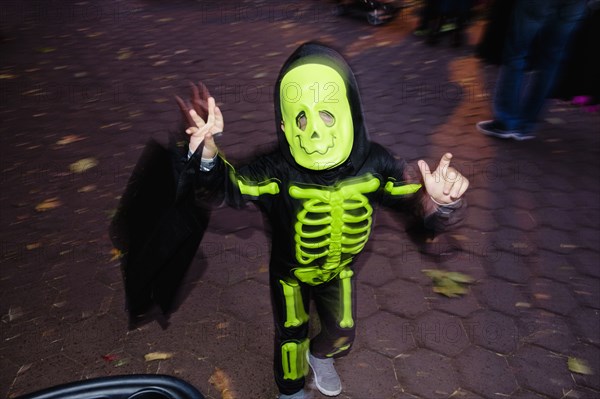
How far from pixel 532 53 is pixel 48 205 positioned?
497cm

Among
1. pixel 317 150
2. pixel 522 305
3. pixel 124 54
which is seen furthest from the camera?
pixel 124 54

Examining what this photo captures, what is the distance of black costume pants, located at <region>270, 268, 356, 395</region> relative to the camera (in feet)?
7.14

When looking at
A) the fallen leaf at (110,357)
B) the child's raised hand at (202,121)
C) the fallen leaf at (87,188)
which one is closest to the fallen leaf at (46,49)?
the fallen leaf at (87,188)

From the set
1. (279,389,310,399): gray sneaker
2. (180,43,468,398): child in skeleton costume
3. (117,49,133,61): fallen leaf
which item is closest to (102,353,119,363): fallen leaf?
(279,389,310,399): gray sneaker

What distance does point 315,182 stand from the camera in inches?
75.5

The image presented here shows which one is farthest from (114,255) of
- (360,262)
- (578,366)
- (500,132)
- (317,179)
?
(500,132)

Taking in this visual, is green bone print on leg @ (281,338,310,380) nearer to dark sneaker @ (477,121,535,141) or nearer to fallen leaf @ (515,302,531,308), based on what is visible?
fallen leaf @ (515,302,531,308)

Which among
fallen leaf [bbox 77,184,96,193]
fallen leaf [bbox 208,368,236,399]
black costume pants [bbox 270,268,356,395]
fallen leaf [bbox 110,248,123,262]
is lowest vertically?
fallen leaf [bbox 208,368,236,399]

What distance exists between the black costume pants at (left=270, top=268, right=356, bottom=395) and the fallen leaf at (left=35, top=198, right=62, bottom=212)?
9.41 feet

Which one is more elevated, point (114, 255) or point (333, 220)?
point (333, 220)

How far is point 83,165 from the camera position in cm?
474

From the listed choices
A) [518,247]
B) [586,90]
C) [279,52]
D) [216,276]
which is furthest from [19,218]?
[586,90]

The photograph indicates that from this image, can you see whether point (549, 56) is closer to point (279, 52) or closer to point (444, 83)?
point (444, 83)

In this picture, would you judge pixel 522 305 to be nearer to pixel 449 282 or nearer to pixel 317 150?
pixel 449 282
